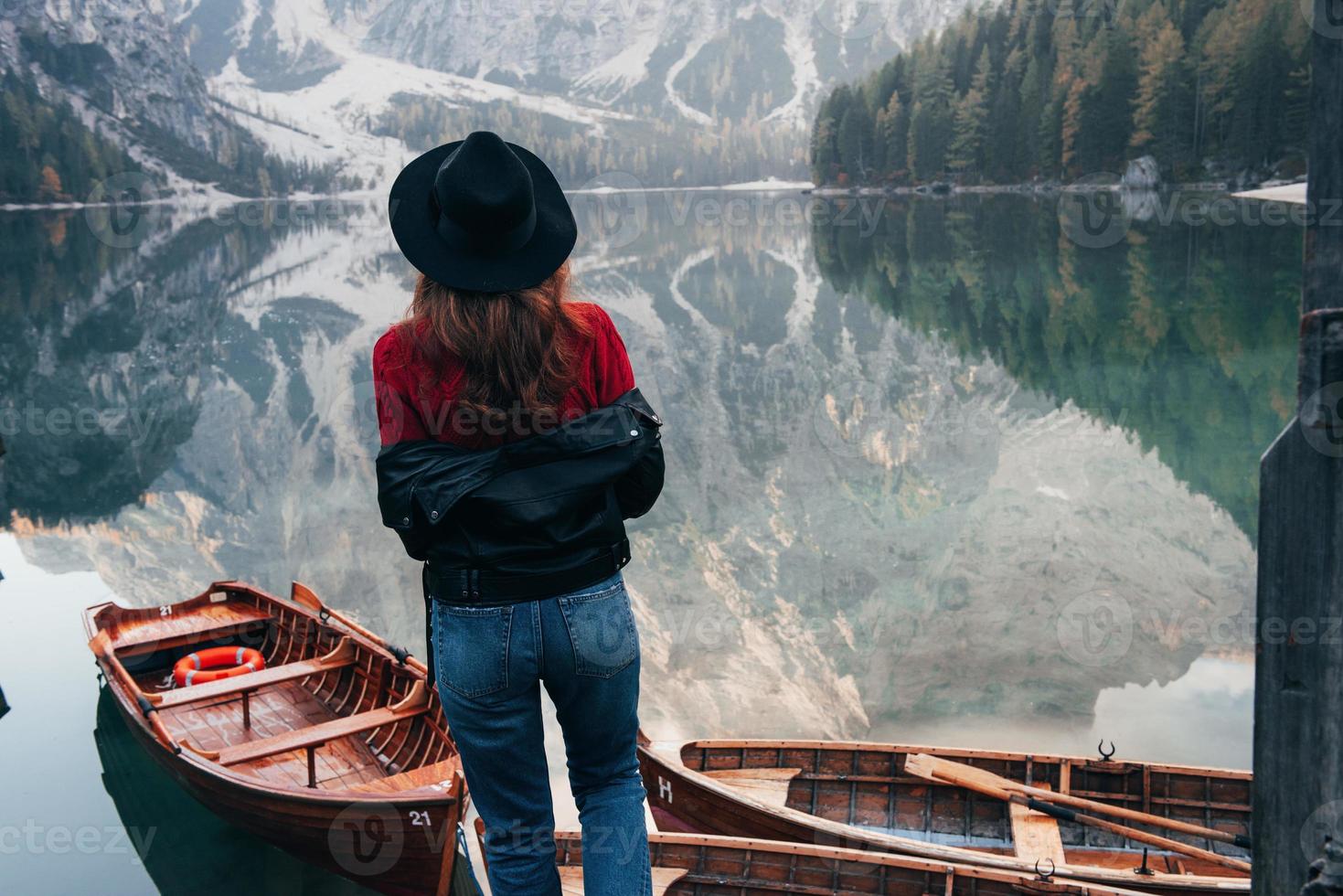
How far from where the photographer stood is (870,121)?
110312 millimetres

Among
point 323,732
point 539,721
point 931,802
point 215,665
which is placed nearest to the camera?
point 539,721

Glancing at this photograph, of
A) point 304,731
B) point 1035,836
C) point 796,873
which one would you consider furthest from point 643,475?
point 304,731

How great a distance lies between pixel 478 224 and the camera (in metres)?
3.01

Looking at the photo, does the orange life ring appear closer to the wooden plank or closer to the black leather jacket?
the wooden plank

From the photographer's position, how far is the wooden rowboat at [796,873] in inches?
214

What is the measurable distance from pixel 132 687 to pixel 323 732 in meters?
1.97

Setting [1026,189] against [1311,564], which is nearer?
[1311,564]

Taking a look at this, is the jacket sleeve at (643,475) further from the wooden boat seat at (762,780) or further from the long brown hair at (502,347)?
the wooden boat seat at (762,780)

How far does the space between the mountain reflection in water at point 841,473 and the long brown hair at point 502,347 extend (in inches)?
202

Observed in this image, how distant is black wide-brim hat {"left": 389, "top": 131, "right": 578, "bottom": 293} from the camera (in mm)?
3000

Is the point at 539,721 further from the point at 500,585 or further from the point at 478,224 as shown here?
the point at 478,224

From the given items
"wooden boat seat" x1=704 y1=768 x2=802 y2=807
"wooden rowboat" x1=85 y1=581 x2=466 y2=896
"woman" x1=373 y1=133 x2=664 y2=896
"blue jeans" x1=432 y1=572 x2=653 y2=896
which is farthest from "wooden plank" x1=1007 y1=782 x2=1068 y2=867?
"woman" x1=373 y1=133 x2=664 y2=896

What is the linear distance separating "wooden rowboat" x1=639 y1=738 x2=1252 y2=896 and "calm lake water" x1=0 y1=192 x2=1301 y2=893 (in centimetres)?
162

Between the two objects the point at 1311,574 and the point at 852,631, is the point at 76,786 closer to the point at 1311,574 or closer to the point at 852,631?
the point at 852,631
